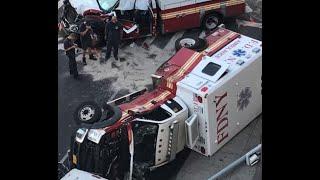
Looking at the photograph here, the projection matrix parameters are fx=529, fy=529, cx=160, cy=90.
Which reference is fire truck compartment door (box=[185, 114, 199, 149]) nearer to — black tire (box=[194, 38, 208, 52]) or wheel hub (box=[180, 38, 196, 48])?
black tire (box=[194, 38, 208, 52])

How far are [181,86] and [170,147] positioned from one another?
1.18 meters

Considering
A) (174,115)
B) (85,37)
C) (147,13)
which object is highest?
(147,13)

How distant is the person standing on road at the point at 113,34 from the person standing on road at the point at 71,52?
91 cm

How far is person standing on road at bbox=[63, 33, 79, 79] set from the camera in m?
12.8

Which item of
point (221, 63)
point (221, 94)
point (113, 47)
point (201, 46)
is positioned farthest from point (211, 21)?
point (221, 94)

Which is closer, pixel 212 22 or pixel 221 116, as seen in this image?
pixel 221 116

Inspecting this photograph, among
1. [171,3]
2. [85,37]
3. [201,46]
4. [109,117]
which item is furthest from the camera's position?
[171,3]

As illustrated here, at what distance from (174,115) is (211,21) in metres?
5.47

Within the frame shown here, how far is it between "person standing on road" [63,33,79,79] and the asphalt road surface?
0.21m

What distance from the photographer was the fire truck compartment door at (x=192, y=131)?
32.5ft

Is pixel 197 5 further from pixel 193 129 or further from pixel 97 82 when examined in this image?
pixel 193 129

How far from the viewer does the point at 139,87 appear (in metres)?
12.9

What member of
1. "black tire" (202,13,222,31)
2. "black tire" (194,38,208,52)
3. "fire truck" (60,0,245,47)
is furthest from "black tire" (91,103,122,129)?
"black tire" (202,13,222,31)

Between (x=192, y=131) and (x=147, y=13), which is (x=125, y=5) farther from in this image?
(x=192, y=131)
